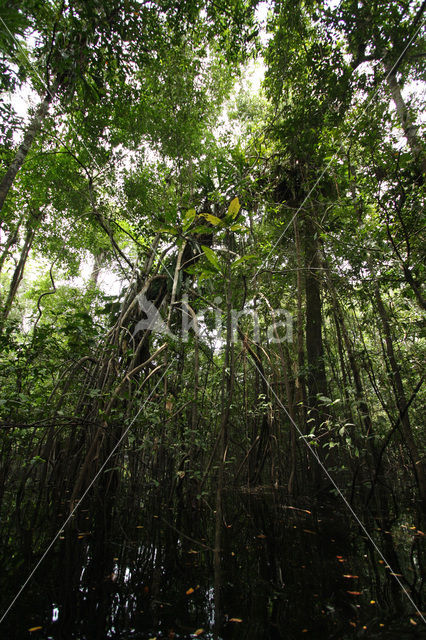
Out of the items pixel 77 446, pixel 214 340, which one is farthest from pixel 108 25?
pixel 77 446

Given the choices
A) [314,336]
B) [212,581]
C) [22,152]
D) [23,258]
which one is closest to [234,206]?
[212,581]

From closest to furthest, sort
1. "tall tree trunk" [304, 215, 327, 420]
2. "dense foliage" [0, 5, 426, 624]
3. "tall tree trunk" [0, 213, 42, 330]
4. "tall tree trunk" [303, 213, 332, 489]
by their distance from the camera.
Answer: "dense foliage" [0, 5, 426, 624] → "tall tree trunk" [303, 213, 332, 489] → "tall tree trunk" [304, 215, 327, 420] → "tall tree trunk" [0, 213, 42, 330]

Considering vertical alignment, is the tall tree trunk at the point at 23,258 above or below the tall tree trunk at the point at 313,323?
above

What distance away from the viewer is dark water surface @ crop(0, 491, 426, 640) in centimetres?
107

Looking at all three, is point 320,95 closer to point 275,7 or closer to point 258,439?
point 275,7

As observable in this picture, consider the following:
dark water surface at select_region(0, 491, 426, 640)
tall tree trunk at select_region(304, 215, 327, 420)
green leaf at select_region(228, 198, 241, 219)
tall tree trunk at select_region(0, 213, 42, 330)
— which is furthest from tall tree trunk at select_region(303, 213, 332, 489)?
tall tree trunk at select_region(0, 213, 42, 330)

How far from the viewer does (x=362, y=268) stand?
3.51 meters

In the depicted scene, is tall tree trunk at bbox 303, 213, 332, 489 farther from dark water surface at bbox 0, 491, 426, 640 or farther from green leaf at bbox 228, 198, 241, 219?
green leaf at bbox 228, 198, 241, 219

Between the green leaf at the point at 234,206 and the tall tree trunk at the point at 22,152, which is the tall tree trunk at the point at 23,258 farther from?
the green leaf at the point at 234,206

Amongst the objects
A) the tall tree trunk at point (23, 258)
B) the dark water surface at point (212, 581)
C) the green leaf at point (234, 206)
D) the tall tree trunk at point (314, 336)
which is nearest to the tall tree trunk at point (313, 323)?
the tall tree trunk at point (314, 336)

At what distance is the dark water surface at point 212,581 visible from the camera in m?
1.07

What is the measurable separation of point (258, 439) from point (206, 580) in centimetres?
192

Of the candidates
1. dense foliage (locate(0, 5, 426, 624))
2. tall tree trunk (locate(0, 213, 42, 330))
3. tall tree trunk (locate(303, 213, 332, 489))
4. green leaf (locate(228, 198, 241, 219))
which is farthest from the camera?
tall tree trunk (locate(0, 213, 42, 330))

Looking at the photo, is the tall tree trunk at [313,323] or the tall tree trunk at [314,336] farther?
the tall tree trunk at [313,323]
